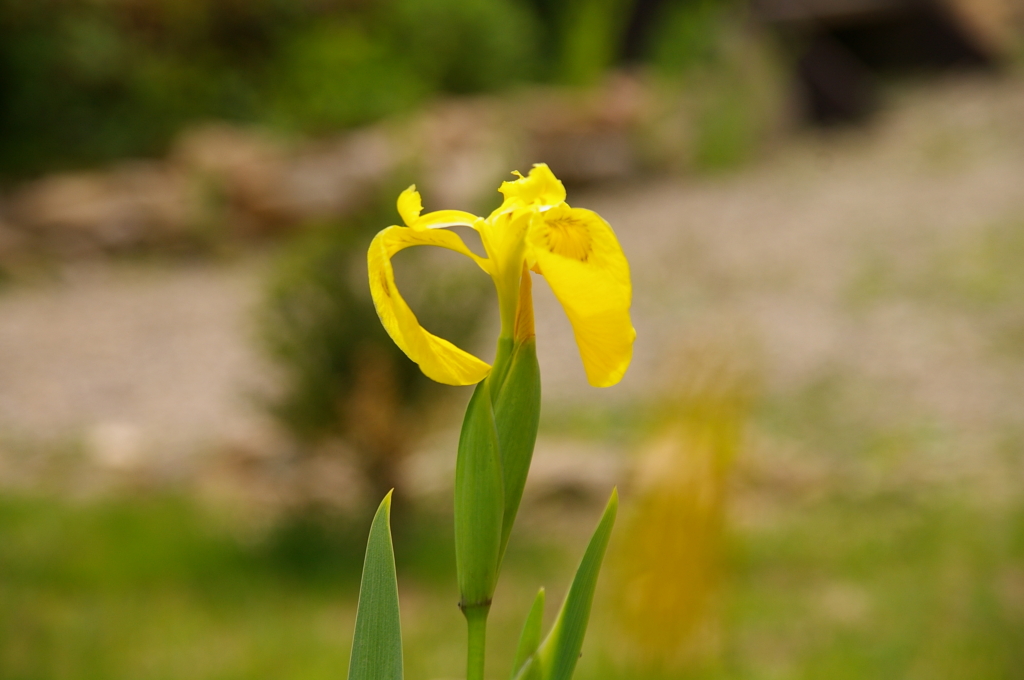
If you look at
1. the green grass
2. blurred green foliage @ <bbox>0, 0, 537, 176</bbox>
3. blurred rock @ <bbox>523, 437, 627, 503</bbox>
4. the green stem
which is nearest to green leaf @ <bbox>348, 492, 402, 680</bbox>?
the green stem

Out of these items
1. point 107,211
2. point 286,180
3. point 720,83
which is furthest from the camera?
point 720,83

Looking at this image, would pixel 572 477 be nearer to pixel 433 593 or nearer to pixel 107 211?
pixel 433 593

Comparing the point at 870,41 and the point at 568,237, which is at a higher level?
the point at 870,41

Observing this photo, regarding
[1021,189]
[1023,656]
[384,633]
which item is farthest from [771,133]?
[384,633]

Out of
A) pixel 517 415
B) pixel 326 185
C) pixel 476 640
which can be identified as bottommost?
pixel 476 640

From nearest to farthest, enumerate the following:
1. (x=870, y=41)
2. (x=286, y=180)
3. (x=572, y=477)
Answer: (x=572, y=477) < (x=286, y=180) < (x=870, y=41)

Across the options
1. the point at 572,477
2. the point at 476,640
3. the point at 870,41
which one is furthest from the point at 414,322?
the point at 870,41
